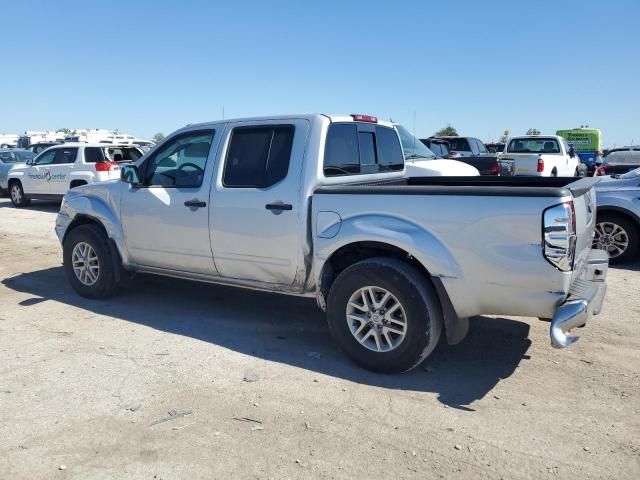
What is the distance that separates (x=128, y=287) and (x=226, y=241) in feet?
7.40

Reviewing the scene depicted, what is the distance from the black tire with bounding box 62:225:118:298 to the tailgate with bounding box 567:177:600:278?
4.48 m

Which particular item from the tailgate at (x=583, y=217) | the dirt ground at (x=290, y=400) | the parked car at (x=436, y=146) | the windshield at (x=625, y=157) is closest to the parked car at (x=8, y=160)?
the parked car at (x=436, y=146)

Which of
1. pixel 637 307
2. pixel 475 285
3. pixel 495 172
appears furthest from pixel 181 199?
pixel 495 172

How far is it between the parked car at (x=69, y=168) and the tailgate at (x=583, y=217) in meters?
11.5

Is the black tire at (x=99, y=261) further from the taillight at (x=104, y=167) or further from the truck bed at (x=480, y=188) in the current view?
the taillight at (x=104, y=167)

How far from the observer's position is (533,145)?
17.2 meters

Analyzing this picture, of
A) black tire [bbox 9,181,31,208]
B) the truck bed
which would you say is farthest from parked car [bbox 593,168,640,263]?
black tire [bbox 9,181,31,208]

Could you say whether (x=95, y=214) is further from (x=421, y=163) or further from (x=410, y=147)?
(x=410, y=147)

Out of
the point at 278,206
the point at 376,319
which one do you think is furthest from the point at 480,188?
the point at 278,206

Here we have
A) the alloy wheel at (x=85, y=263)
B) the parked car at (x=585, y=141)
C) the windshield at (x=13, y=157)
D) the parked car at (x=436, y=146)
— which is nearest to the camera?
the alloy wheel at (x=85, y=263)

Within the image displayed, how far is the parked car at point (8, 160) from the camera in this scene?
17.5m

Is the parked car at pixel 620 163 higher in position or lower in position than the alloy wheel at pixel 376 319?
higher

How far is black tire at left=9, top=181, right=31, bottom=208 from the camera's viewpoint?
1574 cm

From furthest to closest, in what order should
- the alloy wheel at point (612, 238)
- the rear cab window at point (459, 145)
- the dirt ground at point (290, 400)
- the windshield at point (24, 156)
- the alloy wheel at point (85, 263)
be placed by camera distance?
the windshield at point (24, 156), the rear cab window at point (459, 145), the alloy wheel at point (612, 238), the alloy wheel at point (85, 263), the dirt ground at point (290, 400)
